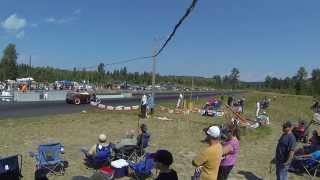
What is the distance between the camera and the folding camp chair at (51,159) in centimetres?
1264

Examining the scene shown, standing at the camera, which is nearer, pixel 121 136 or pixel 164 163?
pixel 164 163

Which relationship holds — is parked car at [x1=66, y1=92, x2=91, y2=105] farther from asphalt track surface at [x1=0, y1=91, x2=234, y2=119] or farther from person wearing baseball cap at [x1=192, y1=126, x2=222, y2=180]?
person wearing baseball cap at [x1=192, y1=126, x2=222, y2=180]

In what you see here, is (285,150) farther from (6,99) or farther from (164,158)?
(6,99)

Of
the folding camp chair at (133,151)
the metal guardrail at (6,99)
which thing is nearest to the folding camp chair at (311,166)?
the folding camp chair at (133,151)

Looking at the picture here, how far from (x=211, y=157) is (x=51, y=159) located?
6957 mm

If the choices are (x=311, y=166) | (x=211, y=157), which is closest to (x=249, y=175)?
(x=311, y=166)

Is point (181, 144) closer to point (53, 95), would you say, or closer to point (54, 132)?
point (54, 132)

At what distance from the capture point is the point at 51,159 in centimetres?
1288

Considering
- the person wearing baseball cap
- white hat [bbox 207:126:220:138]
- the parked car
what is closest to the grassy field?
the person wearing baseball cap

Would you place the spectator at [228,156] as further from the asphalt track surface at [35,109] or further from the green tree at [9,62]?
the green tree at [9,62]

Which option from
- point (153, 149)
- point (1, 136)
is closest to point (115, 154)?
point (153, 149)

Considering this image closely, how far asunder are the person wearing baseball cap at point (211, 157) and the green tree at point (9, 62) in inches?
4671

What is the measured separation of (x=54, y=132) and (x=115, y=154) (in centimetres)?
823

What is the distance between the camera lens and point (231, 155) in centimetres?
989
